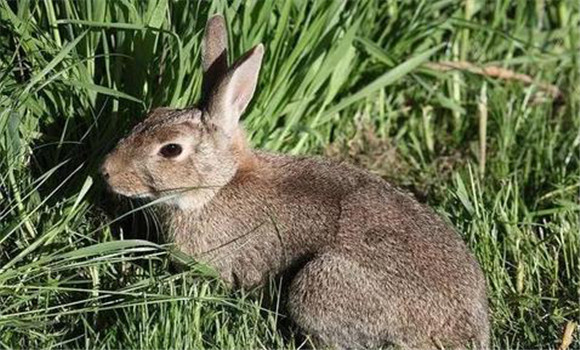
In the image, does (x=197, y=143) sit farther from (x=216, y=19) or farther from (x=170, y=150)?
(x=216, y=19)

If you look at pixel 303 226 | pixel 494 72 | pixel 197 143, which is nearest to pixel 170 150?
pixel 197 143

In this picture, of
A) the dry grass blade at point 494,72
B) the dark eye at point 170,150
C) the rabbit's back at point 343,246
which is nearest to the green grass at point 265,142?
the dry grass blade at point 494,72

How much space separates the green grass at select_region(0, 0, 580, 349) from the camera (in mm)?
4941

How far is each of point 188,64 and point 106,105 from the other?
364mm

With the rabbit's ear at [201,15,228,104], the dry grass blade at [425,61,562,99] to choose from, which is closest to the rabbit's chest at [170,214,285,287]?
the rabbit's ear at [201,15,228,104]

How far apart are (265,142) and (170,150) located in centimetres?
75

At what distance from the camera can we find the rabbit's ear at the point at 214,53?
17.7ft

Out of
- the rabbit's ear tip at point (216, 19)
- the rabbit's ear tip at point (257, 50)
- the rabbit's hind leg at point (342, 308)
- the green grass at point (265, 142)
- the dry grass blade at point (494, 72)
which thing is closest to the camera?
the green grass at point (265, 142)

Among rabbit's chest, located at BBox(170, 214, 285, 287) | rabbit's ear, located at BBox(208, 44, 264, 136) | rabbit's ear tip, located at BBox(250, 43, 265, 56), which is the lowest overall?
rabbit's chest, located at BBox(170, 214, 285, 287)

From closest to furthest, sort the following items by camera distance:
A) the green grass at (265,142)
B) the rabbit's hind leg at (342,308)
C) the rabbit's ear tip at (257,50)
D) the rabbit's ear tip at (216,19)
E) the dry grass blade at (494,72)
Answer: the green grass at (265,142) < the rabbit's hind leg at (342,308) < the rabbit's ear tip at (257,50) < the rabbit's ear tip at (216,19) < the dry grass blade at (494,72)

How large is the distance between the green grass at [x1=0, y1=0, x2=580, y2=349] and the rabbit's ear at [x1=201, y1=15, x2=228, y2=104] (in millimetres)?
101

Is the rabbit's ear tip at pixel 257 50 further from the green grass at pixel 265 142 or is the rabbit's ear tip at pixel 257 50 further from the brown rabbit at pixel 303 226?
the green grass at pixel 265 142

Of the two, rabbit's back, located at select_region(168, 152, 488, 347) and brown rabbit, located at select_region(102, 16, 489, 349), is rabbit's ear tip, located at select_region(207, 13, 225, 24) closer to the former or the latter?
brown rabbit, located at select_region(102, 16, 489, 349)

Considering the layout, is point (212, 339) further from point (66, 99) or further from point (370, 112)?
point (370, 112)
